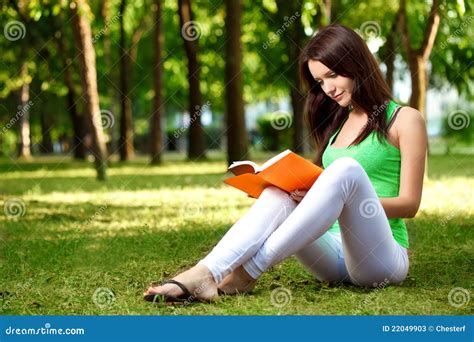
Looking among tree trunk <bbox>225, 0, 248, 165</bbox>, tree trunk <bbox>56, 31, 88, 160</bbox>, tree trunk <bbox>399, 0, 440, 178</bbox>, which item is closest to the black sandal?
tree trunk <bbox>399, 0, 440, 178</bbox>

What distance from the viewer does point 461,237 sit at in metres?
6.41

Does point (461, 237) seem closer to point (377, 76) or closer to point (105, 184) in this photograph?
point (377, 76)

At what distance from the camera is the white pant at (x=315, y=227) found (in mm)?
3766

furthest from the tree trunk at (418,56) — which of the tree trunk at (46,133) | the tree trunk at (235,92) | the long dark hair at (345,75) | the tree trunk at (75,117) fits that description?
the tree trunk at (46,133)

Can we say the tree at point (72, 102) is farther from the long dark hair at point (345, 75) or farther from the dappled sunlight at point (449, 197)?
the long dark hair at point (345, 75)

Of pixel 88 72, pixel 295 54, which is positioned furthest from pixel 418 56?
pixel 295 54

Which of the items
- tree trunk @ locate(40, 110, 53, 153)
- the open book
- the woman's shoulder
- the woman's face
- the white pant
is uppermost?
the woman's face

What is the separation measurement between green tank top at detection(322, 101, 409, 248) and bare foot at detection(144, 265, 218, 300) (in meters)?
0.93

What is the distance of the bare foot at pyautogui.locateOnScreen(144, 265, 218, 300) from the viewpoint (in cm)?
385

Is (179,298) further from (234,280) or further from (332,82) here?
(332,82)

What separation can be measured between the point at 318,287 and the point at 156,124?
14237 mm

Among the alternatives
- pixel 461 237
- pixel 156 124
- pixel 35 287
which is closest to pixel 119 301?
pixel 35 287

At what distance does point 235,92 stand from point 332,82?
9300mm

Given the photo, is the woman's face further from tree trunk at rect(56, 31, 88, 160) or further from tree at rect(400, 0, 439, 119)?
tree trunk at rect(56, 31, 88, 160)
